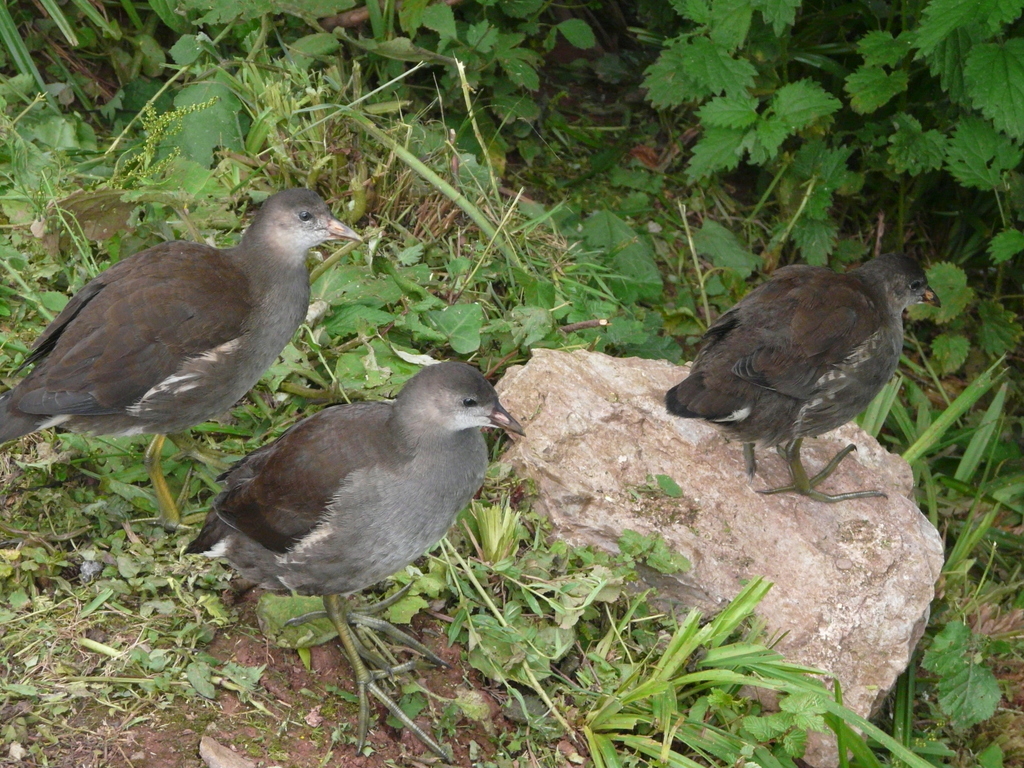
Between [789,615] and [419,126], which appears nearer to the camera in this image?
[789,615]

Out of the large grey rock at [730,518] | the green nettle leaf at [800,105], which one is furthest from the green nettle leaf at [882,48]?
the large grey rock at [730,518]

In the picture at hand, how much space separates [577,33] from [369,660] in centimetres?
392

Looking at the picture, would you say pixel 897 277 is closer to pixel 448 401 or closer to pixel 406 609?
pixel 448 401

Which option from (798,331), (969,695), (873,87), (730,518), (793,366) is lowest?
(969,695)

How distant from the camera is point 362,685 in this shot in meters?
3.48

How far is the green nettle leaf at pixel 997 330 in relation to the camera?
6.22 metres

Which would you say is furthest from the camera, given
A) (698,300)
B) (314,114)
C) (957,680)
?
(698,300)

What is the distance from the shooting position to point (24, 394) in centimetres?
363

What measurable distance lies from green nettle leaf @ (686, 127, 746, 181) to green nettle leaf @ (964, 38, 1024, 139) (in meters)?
1.16

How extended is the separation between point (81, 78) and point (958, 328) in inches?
208

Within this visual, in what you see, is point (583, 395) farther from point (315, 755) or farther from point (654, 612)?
point (315, 755)

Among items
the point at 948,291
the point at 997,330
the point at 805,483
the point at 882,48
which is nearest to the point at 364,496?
the point at 805,483

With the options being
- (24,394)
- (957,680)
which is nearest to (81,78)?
(24,394)

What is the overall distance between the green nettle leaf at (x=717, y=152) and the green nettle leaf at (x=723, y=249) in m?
0.62
